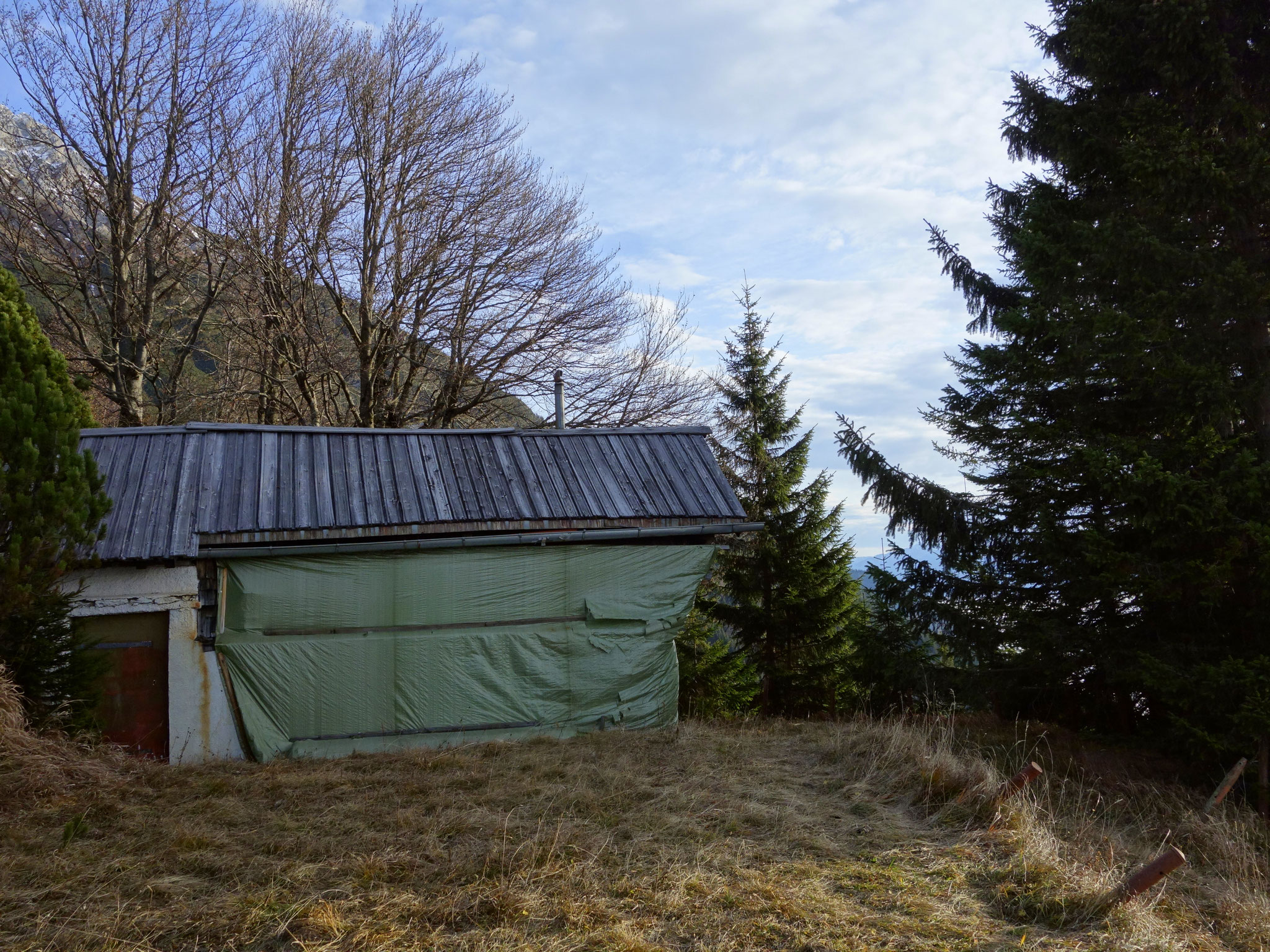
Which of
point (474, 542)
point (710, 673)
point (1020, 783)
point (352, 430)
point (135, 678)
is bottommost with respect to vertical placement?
point (710, 673)

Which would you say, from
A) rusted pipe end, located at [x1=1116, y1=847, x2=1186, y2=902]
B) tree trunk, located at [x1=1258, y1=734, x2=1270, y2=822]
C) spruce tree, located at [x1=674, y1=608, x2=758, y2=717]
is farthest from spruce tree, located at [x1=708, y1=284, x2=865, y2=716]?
rusted pipe end, located at [x1=1116, y1=847, x2=1186, y2=902]

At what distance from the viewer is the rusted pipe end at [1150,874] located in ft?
13.3

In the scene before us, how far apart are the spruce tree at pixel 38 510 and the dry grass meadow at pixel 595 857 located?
0.82 m

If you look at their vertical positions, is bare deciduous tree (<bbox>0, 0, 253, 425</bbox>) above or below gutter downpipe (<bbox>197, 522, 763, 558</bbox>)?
above

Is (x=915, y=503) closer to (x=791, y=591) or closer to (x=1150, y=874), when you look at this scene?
(x=791, y=591)

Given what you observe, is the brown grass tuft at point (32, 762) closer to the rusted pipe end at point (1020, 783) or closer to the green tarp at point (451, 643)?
the green tarp at point (451, 643)

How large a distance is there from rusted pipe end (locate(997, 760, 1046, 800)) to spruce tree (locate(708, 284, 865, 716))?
880 cm

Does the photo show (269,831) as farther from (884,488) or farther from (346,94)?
(346,94)

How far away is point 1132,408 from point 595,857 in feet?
27.1

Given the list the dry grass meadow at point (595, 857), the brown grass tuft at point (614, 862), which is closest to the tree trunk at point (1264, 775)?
the dry grass meadow at point (595, 857)

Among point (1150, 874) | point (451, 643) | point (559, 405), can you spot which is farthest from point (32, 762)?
point (559, 405)

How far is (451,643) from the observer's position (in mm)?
8531

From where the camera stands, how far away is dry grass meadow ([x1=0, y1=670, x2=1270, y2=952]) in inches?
153

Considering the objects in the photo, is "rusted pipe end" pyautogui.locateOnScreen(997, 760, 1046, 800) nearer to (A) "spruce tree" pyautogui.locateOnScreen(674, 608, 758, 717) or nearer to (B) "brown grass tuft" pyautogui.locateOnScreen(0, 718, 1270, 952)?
(B) "brown grass tuft" pyautogui.locateOnScreen(0, 718, 1270, 952)
